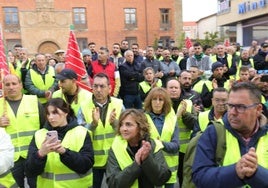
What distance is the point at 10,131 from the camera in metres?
3.95

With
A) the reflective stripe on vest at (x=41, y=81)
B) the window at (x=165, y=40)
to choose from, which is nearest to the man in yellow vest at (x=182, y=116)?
the reflective stripe on vest at (x=41, y=81)

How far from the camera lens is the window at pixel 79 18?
3606 centimetres

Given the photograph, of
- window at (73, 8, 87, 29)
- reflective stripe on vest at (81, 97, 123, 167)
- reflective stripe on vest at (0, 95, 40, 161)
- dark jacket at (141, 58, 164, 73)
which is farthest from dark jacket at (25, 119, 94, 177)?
window at (73, 8, 87, 29)

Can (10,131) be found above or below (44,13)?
below

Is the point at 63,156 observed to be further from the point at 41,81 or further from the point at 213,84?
the point at 41,81

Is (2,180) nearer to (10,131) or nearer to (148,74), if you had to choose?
(10,131)

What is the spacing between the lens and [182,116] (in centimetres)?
438

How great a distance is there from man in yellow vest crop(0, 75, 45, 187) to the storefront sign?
83.4 feet

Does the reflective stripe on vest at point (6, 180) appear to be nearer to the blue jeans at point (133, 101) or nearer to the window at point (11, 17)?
the blue jeans at point (133, 101)

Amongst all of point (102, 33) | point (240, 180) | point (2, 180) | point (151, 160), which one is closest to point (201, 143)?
point (240, 180)

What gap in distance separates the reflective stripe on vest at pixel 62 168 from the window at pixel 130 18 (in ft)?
116

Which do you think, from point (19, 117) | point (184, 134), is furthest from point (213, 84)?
point (19, 117)

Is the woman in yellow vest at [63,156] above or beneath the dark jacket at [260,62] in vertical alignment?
beneath

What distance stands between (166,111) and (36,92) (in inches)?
133
